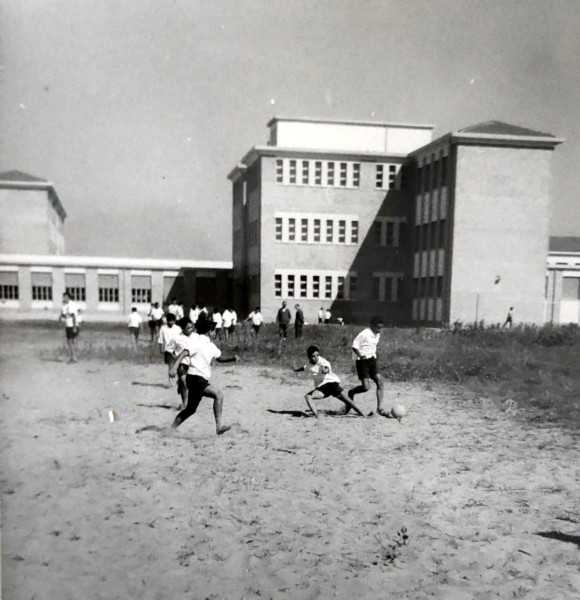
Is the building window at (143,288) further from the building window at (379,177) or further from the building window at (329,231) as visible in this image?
the building window at (379,177)

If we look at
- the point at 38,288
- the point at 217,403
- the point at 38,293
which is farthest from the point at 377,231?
the point at 38,293

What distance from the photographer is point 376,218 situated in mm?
37562

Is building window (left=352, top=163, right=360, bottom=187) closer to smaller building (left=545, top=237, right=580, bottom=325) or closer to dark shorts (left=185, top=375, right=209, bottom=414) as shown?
smaller building (left=545, top=237, right=580, bottom=325)

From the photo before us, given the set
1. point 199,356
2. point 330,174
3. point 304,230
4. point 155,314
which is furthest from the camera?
Result: point 330,174

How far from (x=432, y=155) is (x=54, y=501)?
3246 centimetres

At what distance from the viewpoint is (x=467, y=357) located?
57.3 ft

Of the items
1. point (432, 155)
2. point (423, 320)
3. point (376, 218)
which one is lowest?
point (423, 320)

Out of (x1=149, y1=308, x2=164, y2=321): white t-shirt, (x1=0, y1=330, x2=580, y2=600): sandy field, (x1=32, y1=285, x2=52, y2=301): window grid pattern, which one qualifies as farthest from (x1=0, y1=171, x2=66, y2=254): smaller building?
(x1=149, y1=308, x2=164, y2=321): white t-shirt

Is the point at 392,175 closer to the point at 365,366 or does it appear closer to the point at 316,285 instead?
the point at 316,285

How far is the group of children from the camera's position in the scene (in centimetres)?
785

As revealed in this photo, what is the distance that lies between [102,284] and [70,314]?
7.81 m

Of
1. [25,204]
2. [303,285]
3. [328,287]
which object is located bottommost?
[328,287]

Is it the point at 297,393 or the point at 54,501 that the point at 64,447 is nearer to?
the point at 54,501

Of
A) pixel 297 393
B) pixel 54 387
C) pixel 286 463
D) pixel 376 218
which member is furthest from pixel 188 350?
pixel 376 218
